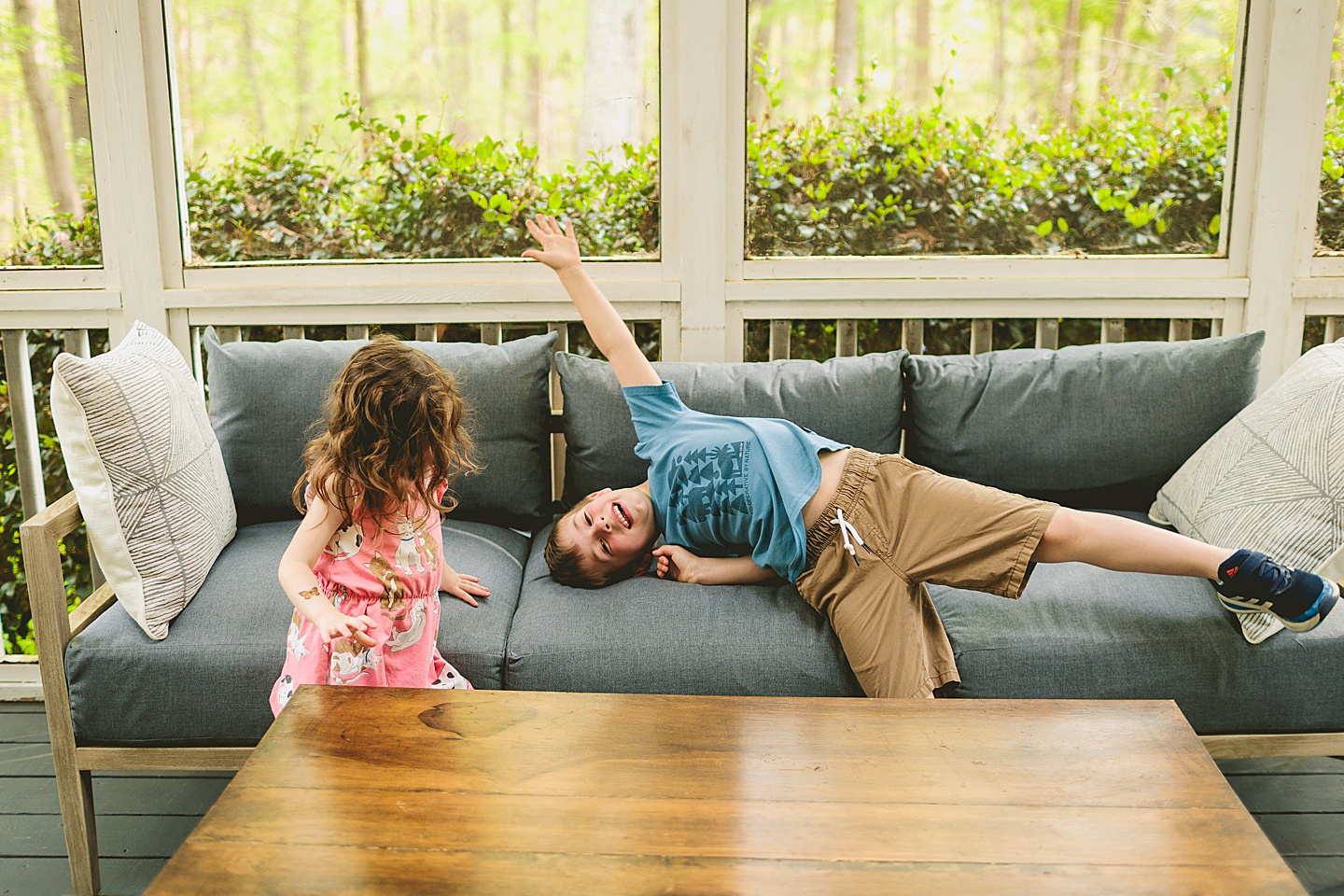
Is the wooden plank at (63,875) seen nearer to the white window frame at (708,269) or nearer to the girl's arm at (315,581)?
the girl's arm at (315,581)

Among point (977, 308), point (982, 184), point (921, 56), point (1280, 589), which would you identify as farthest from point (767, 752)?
point (921, 56)

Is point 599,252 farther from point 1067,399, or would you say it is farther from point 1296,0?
point 1296,0

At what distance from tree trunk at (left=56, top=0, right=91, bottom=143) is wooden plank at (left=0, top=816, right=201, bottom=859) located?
1.71m

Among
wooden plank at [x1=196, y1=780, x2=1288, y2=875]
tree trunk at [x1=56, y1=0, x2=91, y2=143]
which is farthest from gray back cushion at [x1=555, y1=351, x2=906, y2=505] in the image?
tree trunk at [x1=56, y1=0, x2=91, y2=143]

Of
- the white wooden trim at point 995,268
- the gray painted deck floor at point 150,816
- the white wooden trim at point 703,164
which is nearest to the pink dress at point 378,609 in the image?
the gray painted deck floor at point 150,816

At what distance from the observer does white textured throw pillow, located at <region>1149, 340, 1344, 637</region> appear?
71.9 inches

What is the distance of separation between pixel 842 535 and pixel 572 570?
1.82ft

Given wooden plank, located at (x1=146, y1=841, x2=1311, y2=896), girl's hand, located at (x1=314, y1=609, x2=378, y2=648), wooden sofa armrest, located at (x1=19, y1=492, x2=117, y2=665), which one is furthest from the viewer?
wooden sofa armrest, located at (x1=19, y1=492, x2=117, y2=665)

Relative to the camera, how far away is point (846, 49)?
2623 millimetres

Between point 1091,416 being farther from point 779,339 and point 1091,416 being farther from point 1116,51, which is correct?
point 1116,51

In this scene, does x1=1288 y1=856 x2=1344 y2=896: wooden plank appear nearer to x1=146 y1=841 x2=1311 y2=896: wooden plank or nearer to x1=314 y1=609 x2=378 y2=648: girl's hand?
x1=146 y1=841 x2=1311 y2=896: wooden plank

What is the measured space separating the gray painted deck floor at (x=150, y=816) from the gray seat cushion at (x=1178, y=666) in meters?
0.29

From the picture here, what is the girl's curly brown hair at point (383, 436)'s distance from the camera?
1610mm

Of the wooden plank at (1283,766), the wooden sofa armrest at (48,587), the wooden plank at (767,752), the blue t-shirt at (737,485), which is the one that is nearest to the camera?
the wooden plank at (767,752)
